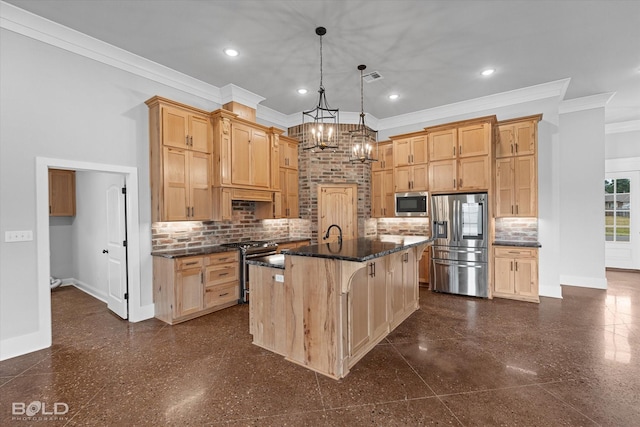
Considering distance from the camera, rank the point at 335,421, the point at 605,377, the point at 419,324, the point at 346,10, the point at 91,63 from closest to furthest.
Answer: the point at 335,421, the point at 605,377, the point at 346,10, the point at 91,63, the point at 419,324

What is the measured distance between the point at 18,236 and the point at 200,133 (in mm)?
2342

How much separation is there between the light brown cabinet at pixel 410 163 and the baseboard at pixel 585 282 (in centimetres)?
332

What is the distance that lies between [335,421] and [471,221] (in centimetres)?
404

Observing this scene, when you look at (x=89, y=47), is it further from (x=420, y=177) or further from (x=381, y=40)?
(x=420, y=177)

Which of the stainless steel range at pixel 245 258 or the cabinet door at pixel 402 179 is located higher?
the cabinet door at pixel 402 179

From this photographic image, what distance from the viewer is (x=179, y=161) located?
406 cm

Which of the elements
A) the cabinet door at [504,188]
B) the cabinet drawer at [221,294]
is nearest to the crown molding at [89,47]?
the cabinet drawer at [221,294]

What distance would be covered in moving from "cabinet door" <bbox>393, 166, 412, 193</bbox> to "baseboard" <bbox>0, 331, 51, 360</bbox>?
5.56 meters

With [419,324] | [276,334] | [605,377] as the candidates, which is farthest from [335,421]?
[605,377]

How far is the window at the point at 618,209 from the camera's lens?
263 inches

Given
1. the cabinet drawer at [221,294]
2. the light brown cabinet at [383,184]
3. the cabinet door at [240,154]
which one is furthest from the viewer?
the light brown cabinet at [383,184]

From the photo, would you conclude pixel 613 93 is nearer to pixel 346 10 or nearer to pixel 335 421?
pixel 346 10

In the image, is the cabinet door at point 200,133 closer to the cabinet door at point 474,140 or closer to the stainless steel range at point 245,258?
the stainless steel range at point 245,258

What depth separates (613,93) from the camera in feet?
16.8
